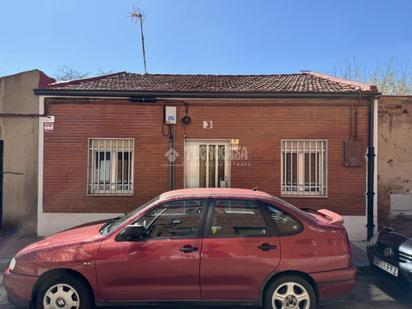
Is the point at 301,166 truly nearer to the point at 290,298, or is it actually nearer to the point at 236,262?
the point at 290,298

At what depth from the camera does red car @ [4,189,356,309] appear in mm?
4055

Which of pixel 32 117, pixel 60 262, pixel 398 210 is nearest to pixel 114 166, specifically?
pixel 32 117

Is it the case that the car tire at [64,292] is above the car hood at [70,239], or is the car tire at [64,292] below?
below

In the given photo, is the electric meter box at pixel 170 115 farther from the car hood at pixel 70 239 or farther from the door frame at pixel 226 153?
the car hood at pixel 70 239

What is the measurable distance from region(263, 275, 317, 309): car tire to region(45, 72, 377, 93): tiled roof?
5.10 m

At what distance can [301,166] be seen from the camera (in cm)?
852

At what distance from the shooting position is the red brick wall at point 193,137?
836 centimetres

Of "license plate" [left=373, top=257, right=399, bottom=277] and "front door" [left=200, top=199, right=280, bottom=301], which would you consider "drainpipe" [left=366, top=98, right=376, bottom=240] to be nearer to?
"license plate" [left=373, top=257, right=399, bottom=277]

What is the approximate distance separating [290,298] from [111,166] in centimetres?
557

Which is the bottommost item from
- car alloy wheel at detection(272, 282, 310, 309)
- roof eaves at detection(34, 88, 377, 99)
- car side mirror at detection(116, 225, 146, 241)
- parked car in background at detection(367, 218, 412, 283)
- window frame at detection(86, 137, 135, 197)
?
car alloy wheel at detection(272, 282, 310, 309)

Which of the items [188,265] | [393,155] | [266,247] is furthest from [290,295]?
[393,155]

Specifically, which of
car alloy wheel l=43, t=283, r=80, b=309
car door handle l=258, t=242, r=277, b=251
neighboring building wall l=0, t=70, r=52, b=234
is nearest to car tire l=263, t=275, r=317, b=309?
car door handle l=258, t=242, r=277, b=251

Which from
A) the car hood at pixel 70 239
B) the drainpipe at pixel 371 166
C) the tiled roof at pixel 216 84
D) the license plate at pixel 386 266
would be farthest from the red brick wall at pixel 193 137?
the car hood at pixel 70 239

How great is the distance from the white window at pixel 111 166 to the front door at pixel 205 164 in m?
1.38
